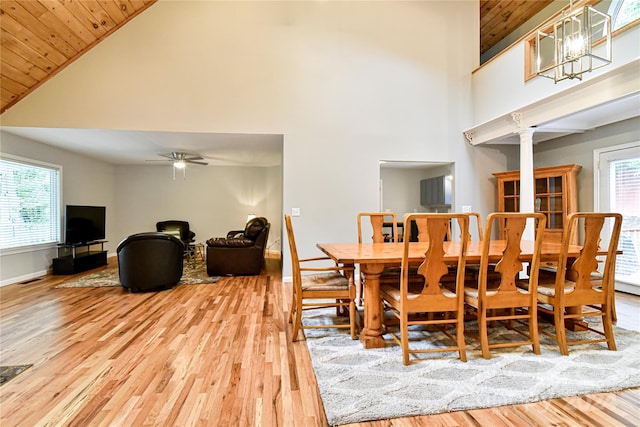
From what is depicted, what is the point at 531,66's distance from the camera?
13.5ft

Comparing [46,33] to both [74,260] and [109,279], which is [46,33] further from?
[74,260]

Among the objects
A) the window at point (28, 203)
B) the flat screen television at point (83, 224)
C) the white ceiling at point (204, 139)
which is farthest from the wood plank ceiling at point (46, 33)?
the flat screen television at point (83, 224)

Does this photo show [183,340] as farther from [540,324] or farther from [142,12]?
[142,12]

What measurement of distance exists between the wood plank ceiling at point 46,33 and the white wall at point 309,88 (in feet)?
0.42

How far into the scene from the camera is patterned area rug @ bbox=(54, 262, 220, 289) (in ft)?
15.0

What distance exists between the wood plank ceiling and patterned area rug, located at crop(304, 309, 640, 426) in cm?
479

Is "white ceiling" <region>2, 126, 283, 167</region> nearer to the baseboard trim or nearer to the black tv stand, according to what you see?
the black tv stand

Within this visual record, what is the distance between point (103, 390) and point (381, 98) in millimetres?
4950

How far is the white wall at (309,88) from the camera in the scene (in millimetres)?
4562

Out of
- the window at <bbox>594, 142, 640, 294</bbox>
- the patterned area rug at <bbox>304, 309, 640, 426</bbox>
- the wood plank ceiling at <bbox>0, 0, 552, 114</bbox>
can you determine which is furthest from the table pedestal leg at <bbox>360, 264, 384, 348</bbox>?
the wood plank ceiling at <bbox>0, 0, 552, 114</bbox>

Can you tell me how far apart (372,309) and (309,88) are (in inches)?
148

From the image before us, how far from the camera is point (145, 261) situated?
415cm

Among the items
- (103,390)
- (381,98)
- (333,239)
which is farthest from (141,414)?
(381,98)

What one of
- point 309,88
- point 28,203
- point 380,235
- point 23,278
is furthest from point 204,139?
point 23,278
